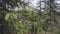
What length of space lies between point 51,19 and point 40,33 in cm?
57

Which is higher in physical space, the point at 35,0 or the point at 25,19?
the point at 35,0

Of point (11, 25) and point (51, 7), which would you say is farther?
point (51, 7)

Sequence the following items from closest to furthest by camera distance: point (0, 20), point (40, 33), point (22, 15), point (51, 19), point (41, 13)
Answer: point (0, 20)
point (22, 15)
point (40, 33)
point (41, 13)
point (51, 19)

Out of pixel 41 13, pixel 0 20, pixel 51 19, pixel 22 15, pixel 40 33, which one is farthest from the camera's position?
pixel 51 19

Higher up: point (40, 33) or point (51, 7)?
point (51, 7)

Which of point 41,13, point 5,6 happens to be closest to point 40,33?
point 41,13

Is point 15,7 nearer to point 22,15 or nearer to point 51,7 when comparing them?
point 22,15

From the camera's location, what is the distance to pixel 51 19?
10.6ft

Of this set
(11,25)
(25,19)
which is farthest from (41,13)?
(11,25)

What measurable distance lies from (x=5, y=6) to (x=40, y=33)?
79 centimetres

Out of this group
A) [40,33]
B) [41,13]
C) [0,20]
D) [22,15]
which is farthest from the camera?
[41,13]

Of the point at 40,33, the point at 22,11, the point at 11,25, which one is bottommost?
the point at 40,33

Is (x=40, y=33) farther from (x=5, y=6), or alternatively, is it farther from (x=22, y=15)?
(x=5, y=6)

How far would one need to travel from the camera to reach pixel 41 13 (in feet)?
9.80
